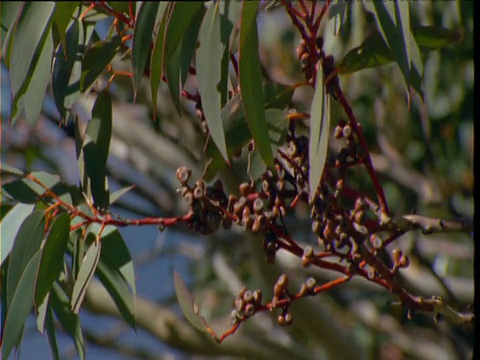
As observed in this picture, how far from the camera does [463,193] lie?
2.90m

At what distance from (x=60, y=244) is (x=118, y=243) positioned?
12 cm

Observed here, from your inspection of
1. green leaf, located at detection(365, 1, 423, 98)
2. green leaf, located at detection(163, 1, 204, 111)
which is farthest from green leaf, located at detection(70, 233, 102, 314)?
green leaf, located at detection(365, 1, 423, 98)

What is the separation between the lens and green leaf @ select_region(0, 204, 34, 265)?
1.30 meters

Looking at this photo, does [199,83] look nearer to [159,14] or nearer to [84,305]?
[159,14]

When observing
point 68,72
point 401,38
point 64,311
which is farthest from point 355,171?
point 401,38

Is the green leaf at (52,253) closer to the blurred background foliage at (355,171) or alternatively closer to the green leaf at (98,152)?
the green leaf at (98,152)

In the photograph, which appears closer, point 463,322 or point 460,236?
point 463,322

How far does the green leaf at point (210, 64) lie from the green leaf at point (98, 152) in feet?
0.75

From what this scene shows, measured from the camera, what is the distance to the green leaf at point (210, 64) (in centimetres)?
100

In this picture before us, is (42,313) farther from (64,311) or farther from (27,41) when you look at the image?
(27,41)

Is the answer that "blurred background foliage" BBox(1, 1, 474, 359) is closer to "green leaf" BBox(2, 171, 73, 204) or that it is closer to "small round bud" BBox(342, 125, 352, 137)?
"green leaf" BBox(2, 171, 73, 204)

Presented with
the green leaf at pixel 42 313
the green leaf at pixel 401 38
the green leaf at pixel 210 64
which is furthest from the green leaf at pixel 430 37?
the green leaf at pixel 42 313

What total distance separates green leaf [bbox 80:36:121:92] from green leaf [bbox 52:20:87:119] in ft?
0.18

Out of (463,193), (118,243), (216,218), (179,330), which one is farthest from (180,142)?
(216,218)
